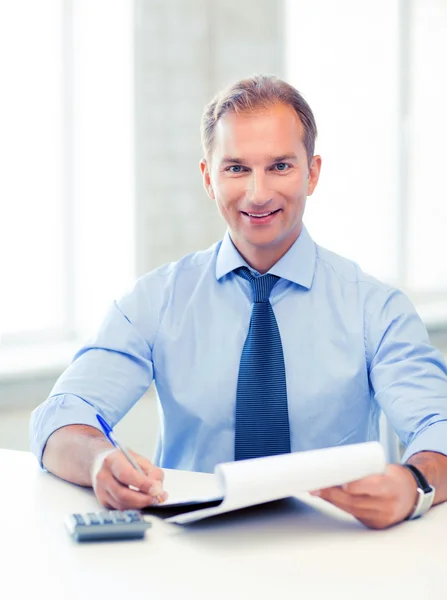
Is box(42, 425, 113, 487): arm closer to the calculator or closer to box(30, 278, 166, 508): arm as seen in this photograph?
box(30, 278, 166, 508): arm

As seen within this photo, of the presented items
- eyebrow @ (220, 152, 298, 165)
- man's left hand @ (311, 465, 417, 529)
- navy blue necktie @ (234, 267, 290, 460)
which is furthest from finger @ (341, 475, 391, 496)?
eyebrow @ (220, 152, 298, 165)

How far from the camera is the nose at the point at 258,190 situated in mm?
1892

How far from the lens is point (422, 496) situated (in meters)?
1.39

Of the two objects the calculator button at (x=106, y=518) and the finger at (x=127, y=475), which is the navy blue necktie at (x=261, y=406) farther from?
the calculator button at (x=106, y=518)

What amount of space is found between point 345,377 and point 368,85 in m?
3.02

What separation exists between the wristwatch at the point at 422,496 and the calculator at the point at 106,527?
409mm

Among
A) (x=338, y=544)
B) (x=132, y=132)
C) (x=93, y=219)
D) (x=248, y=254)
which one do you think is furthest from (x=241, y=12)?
(x=338, y=544)

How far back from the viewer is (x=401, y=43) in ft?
15.5

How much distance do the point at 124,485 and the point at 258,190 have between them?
737mm

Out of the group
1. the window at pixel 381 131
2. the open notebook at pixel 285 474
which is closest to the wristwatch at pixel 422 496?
the open notebook at pixel 285 474

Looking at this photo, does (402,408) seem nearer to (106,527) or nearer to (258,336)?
(258,336)

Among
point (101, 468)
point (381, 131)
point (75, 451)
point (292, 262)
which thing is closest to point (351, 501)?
point (101, 468)

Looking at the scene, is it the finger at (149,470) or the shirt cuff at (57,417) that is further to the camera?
the shirt cuff at (57,417)

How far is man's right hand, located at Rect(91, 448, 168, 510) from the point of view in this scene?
55.3 inches
